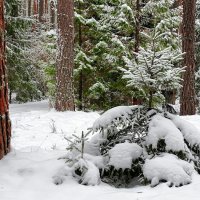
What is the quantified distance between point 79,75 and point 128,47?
6.81ft

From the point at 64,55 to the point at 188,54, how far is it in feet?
12.6

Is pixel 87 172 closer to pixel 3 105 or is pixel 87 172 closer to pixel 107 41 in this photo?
pixel 3 105

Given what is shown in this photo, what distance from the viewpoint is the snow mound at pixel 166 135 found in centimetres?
376

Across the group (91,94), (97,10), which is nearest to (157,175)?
(91,94)

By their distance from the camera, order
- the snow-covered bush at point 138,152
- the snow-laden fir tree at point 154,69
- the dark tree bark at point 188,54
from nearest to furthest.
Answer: the snow-covered bush at point 138,152 → the snow-laden fir tree at point 154,69 → the dark tree bark at point 188,54

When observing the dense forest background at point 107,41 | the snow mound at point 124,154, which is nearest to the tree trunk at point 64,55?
the dense forest background at point 107,41

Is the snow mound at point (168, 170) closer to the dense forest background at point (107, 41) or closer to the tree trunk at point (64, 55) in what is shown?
the tree trunk at point (64, 55)

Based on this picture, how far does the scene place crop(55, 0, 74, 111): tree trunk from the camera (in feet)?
35.2

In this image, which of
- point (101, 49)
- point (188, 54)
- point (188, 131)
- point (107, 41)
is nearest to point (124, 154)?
point (188, 131)

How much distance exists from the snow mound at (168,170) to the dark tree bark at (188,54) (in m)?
8.30

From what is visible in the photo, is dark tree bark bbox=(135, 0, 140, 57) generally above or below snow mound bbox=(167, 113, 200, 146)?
above

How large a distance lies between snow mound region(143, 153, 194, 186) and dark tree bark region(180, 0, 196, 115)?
8.30 m

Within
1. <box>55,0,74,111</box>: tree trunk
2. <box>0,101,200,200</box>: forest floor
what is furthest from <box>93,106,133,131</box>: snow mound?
<box>55,0,74,111</box>: tree trunk

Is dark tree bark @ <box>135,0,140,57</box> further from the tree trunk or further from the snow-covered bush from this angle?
the snow-covered bush
